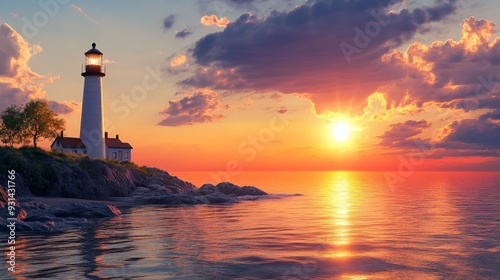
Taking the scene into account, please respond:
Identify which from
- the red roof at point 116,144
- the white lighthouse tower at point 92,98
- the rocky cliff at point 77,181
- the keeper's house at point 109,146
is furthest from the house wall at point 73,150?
the rocky cliff at point 77,181

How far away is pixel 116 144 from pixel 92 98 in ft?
61.1

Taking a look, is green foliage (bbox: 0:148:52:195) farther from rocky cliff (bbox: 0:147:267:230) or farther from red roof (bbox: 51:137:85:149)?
red roof (bbox: 51:137:85:149)

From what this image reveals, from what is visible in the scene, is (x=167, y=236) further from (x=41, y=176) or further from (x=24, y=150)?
(x=24, y=150)

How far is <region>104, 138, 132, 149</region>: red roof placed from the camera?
84000mm

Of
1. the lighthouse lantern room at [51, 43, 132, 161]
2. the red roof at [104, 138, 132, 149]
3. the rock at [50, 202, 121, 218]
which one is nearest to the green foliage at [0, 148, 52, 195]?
the rock at [50, 202, 121, 218]

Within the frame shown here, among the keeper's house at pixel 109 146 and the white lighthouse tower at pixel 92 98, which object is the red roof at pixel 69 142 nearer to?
the keeper's house at pixel 109 146

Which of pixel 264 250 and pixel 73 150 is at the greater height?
pixel 73 150

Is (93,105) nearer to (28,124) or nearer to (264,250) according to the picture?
(28,124)

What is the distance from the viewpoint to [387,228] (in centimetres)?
3053

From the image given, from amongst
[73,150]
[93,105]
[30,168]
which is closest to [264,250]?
[30,168]

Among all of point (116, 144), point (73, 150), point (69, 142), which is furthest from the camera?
point (116, 144)

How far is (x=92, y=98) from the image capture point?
6738 centimetres

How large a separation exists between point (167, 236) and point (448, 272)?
14.2m

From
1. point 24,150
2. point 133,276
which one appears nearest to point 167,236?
point 133,276
